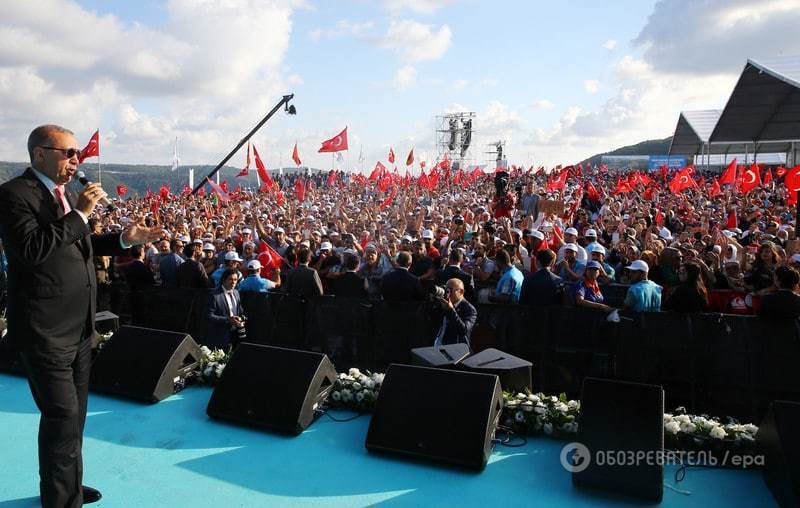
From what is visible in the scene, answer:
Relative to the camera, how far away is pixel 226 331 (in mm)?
7621

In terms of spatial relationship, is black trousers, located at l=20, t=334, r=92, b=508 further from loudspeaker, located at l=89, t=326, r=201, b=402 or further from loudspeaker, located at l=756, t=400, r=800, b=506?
loudspeaker, located at l=756, t=400, r=800, b=506

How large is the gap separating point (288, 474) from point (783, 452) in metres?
3.53

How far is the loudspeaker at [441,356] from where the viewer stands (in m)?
5.28

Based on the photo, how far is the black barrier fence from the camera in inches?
227

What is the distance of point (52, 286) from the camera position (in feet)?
10.1

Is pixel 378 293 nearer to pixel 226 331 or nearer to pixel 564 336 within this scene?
pixel 226 331

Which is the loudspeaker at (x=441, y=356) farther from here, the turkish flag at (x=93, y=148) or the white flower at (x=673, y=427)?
the turkish flag at (x=93, y=148)

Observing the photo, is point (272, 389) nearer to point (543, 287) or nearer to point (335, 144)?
point (543, 287)

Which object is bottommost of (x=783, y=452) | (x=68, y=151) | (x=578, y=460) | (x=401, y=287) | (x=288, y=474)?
(x=288, y=474)

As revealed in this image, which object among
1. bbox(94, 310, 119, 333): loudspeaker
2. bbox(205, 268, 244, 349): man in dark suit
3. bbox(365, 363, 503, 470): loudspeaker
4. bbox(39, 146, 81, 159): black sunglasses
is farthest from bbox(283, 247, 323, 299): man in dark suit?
bbox(39, 146, 81, 159): black sunglasses

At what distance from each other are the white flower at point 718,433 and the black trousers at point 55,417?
15.6 feet

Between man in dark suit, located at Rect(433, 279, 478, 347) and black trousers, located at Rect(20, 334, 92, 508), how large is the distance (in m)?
4.04

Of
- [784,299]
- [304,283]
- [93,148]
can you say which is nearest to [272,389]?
[304,283]

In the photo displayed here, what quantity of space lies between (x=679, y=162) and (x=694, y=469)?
7500cm
